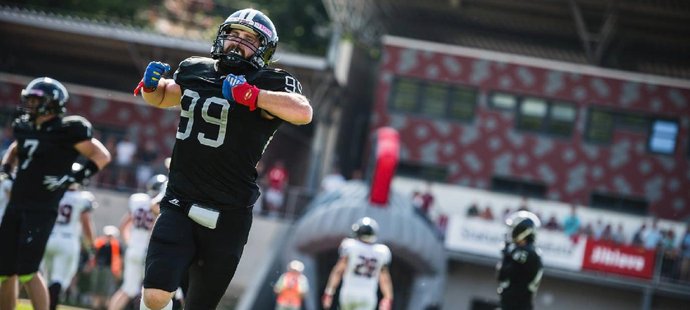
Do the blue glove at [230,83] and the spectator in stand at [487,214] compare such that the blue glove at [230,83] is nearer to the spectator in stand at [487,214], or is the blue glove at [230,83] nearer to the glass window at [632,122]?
the spectator in stand at [487,214]

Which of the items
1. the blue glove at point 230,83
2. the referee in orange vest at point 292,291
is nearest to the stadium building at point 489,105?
the referee in orange vest at point 292,291

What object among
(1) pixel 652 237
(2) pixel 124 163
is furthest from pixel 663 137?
(2) pixel 124 163

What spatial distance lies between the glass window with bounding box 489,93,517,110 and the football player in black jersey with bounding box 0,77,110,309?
2077cm

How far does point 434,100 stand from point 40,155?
21.2 meters

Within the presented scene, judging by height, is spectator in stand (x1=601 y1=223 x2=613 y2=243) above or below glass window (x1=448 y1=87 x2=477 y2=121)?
below

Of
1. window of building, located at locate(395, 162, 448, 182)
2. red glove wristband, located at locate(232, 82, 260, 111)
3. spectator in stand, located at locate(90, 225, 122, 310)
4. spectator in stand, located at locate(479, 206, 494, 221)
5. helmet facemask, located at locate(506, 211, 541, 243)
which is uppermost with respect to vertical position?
window of building, located at locate(395, 162, 448, 182)

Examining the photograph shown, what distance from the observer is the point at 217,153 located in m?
5.75

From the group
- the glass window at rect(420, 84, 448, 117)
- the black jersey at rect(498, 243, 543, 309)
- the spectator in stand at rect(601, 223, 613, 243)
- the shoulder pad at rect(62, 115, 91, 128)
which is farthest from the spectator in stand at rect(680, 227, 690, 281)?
the shoulder pad at rect(62, 115, 91, 128)

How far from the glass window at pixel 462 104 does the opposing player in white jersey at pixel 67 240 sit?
17.7 meters

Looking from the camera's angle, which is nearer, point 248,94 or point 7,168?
point 248,94

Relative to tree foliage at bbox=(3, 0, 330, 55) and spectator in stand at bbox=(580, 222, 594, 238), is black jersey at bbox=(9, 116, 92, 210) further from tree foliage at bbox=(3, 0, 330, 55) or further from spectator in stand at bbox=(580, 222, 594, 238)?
tree foliage at bbox=(3, 0, 330, 55)

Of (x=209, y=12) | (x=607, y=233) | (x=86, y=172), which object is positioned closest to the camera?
(x=86, y=172)

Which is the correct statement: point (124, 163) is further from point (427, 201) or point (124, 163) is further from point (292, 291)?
point (292, 291)

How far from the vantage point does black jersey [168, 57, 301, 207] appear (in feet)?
18.9
